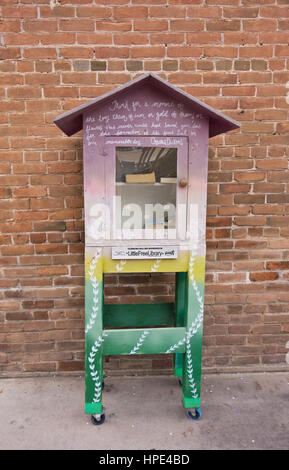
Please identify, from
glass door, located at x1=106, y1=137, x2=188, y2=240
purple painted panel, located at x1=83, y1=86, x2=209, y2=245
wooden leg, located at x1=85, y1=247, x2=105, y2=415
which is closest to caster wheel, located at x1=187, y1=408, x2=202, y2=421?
wooden leg, located at x1=85, y1=247, x2=105, y2=415

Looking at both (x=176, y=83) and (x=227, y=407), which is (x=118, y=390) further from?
(x=176, y=83)

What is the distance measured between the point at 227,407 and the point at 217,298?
86 centimetres

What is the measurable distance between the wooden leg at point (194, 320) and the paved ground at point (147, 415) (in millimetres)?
228

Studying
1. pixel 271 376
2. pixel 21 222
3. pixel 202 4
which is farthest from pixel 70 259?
pixel 202 4

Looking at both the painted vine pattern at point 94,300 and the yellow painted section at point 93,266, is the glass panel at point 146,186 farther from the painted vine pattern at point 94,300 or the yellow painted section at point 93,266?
the painted vine pattern at point 94,300

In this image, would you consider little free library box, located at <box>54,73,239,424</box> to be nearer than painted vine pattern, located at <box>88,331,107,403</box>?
Yes

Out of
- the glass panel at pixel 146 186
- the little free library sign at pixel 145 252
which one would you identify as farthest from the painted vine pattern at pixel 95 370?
the glass panel at pixel 146 186

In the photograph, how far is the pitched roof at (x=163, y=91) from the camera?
1828 mm

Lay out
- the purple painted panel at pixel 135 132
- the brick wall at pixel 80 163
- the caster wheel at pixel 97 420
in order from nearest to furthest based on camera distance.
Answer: the purple painted panel at pixel 135 132 < the caster wheel at pixel 97 420 < the brick wall at pixel 80 163

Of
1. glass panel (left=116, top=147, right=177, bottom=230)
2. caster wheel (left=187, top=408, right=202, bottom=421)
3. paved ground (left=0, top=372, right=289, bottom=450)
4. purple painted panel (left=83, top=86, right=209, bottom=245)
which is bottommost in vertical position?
paved ground (left=0, top=372, right=289, bottom=450)

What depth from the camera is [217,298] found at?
2801mm

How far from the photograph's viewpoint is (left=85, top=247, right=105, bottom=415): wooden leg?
6.86ft

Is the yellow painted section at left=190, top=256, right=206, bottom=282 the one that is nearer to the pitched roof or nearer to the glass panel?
the glass panel

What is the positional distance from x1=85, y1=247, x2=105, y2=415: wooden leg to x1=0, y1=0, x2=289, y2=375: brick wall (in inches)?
24.3
